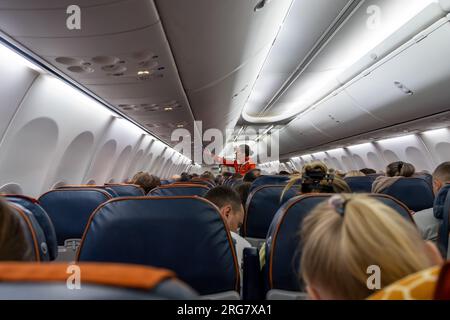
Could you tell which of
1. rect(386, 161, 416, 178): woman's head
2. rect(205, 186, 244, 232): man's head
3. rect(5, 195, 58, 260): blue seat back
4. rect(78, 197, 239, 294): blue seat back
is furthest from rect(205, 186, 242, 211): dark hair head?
rect(386, 161, 416, 178): woman's head

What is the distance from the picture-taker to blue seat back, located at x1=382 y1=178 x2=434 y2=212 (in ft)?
13.5

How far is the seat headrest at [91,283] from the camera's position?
44cm

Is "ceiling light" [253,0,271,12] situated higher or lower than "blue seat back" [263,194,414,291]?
higher

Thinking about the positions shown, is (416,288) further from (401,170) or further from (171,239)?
(401,170)

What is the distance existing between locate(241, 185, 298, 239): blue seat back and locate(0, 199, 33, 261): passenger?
2.74m

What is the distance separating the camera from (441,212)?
271 cm

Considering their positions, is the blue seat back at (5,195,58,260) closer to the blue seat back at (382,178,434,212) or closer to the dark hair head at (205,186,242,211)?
Result: the dark hair head at (205,186,242,211)

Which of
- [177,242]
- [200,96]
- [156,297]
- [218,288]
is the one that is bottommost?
[218,288]

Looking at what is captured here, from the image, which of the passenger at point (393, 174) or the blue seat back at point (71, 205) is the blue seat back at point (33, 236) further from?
the passenger at point (393, 174)

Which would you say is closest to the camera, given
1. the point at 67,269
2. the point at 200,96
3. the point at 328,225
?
the point at 67,269

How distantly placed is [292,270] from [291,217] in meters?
0.31

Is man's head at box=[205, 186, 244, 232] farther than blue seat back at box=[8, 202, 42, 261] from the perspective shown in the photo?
Yes
